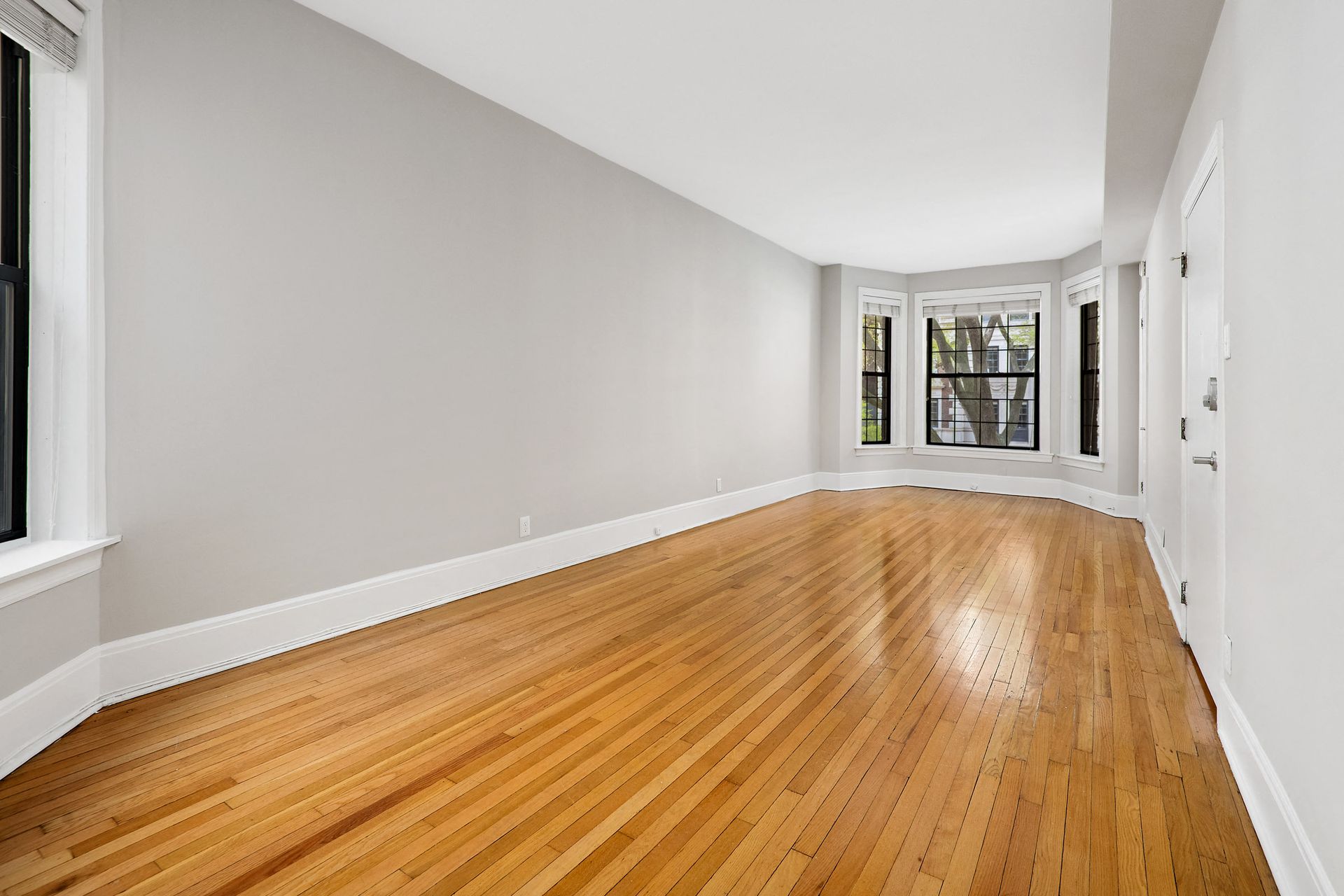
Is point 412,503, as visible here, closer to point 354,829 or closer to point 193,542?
point 193,542

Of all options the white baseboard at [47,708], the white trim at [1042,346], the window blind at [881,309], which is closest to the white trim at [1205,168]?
the white baseboard at [47,708]

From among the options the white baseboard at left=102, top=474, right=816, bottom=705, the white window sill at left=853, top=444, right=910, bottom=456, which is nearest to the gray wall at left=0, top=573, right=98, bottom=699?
the white baseboard at left=102, top=474, right=816, bottom=705

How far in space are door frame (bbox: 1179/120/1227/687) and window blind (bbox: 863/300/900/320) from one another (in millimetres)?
5204

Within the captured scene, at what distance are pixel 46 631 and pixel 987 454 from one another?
341 inches

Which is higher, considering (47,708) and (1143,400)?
(1143,400)

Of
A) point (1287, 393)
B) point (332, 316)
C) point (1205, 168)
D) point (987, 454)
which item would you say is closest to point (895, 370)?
point (987, 454)

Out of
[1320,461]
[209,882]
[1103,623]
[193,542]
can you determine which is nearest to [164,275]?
[193,542]

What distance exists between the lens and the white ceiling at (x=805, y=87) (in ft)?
9.95

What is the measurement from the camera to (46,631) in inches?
85.7

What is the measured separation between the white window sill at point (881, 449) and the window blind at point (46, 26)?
778 centimetres

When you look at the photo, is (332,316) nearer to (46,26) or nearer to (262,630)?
(46,26)

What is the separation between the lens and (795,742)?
7.28ft

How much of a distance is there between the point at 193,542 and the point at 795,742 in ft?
8.06

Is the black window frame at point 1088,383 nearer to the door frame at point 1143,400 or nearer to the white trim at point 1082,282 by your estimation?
the white trim at point 1082,282
